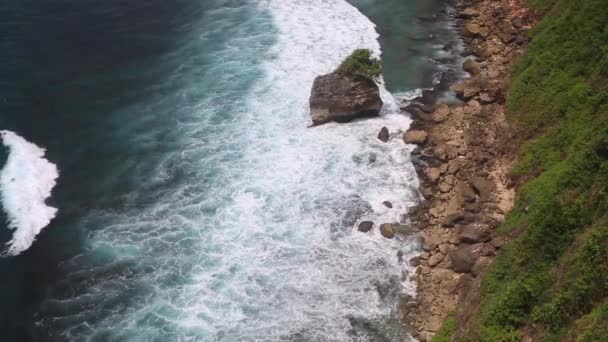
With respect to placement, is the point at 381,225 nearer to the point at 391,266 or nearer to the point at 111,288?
the point at 391,266

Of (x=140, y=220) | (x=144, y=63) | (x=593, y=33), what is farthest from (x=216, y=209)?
(x=593, y=33)

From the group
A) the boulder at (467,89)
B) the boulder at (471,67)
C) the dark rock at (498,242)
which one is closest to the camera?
the dark rock at (498,242)

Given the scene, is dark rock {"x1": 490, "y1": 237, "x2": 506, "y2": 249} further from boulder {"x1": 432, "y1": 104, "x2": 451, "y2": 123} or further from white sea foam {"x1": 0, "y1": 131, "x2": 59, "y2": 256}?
white sea foam {"x1": 0, "y1": 131, "x2": 59, "y2": 256}

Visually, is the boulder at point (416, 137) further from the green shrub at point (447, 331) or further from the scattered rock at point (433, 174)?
the green shrub at point (447, 331)

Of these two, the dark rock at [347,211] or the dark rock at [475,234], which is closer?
the dark rock at [475,234]

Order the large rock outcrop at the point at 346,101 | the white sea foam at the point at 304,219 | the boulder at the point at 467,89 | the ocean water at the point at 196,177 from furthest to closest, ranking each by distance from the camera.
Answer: the boulder at the point at 467,89 → the large rock outcrop at the point at 346,101 → the ocean water at the point at 196,177 → the white sea foam at the point at 304,219

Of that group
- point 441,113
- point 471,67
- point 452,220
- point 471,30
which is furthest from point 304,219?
point 471,30

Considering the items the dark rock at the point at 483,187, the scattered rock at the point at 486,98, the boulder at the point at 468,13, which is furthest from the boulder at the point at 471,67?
the dark rock at the point at 483,187
